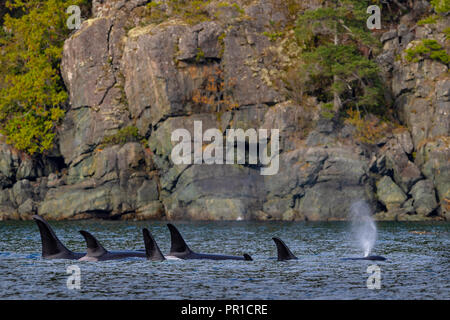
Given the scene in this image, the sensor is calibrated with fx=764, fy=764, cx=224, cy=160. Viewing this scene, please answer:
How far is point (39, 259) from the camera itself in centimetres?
3045

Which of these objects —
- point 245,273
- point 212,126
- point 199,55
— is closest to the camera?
point 245,273

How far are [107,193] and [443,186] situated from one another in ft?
98.2

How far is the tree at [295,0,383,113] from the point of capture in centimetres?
6944

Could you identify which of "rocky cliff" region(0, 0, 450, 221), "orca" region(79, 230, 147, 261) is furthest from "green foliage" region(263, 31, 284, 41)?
"orca" region(79, 230, 147, 261)

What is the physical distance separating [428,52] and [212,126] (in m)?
20.8

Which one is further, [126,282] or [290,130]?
[290,130]

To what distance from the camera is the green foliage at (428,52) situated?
224 feet

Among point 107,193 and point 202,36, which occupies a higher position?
point 202,36

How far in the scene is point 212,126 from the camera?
234 ft

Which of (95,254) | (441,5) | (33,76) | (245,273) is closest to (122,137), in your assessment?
(33,76)

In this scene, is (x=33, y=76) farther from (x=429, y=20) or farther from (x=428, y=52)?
(x=429, y=20)
